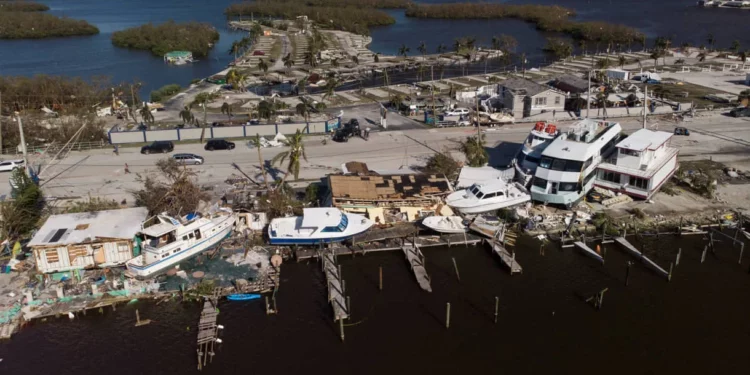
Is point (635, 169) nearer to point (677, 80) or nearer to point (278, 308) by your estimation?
point (278, 308)

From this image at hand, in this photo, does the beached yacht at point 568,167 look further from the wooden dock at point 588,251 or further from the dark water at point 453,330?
the dark water at point 453,330

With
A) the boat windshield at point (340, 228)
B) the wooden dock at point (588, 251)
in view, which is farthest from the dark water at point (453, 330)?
the boat windshield at point (340, 228)

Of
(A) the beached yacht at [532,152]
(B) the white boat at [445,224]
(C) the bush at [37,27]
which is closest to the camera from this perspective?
(B) the white boat at [445,224]

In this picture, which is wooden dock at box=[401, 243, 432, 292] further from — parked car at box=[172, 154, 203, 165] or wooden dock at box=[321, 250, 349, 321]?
parked car at box=[172, 154, 203, 165]

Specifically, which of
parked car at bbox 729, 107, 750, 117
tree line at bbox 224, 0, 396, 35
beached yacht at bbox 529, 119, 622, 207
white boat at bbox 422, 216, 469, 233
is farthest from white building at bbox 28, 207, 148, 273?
tree line at bbox 224, 0, 396, 35

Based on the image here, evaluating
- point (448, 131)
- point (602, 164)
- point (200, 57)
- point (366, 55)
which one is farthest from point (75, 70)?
point (602, 164)

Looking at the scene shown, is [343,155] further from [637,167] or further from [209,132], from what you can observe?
[637,167]

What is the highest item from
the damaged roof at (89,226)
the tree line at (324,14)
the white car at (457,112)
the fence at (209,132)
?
the tree line at (324,14)
